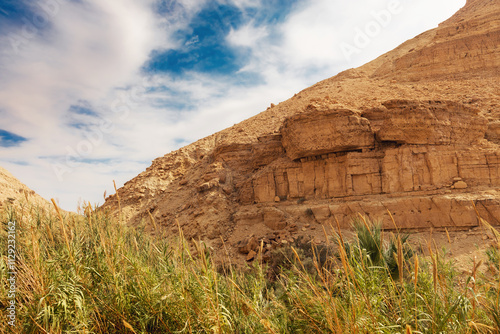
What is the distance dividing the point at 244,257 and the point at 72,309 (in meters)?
9.24

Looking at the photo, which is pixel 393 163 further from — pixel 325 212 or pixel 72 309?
pixel 72 309

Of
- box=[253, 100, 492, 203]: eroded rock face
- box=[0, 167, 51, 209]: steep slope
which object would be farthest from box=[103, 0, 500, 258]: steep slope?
box=[0, 167, 51, 209]: steep slope

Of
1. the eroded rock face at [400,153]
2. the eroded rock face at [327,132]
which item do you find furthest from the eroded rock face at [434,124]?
the eroded rock face at [327,132]

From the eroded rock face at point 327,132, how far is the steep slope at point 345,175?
0.15 feet

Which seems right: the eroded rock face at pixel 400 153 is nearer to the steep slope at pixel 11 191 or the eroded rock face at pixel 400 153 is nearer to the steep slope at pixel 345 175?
the steep slope at pixel 345 175

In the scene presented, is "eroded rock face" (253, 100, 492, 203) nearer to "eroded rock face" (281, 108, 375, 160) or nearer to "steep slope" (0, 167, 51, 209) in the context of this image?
"eroded rock face" (281, 108, 375, 160)

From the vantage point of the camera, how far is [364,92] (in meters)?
23.8

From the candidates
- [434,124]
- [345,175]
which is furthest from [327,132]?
[434,124]

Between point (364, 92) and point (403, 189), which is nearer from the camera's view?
point (403, 189)

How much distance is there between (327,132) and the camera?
1365 cm

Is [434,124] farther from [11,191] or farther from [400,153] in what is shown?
[11,191]

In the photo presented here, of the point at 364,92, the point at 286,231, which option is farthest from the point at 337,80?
the point at 286,231

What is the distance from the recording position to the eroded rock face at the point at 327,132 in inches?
525

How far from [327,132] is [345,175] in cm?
223
